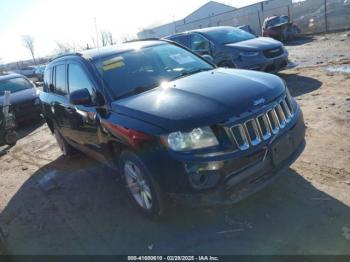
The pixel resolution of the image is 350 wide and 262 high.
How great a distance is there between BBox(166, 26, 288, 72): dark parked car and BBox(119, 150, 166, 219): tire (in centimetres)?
599

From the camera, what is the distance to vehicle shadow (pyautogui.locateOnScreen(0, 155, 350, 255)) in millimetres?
3240

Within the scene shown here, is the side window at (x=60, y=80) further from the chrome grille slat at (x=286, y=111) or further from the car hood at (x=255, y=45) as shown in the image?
the car hood at (x=255, y=45)

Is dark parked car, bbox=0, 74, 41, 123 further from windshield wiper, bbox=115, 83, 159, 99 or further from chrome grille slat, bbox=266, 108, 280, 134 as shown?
chrome grille slat, bbox=266, 108, 280, 134

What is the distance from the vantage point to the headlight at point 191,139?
3.17 m

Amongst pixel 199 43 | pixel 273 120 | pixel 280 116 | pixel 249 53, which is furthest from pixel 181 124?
pixel 199 43

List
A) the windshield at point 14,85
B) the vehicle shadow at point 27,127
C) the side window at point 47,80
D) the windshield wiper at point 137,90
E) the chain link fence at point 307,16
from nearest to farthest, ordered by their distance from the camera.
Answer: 1. the windshield wiper at point 137,90
2. the side window at point 47,80
3. the vehicle shadow at point 27,127
4. the windshield at point 14,85
5. the chain link fence at point 307,16

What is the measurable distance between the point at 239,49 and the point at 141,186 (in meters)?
6.44

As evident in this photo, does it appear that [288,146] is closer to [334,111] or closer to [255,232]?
[255,232]

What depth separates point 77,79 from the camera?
4.76 metres

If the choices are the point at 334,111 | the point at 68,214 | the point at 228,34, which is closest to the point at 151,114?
the point at 68,214

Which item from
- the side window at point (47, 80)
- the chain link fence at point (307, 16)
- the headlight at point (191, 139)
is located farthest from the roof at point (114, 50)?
the chain link fence at point (307, 16)

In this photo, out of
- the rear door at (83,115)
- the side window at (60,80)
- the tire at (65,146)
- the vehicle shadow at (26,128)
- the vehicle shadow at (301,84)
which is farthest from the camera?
the vehicle shadow at (26,128)

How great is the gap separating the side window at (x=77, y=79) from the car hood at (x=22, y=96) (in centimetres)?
→ 645

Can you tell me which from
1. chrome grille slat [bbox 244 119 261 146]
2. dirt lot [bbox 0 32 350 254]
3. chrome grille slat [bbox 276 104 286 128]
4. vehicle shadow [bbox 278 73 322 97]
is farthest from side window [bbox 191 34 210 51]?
chrome grille slat [bbox 244 119 261 146]
